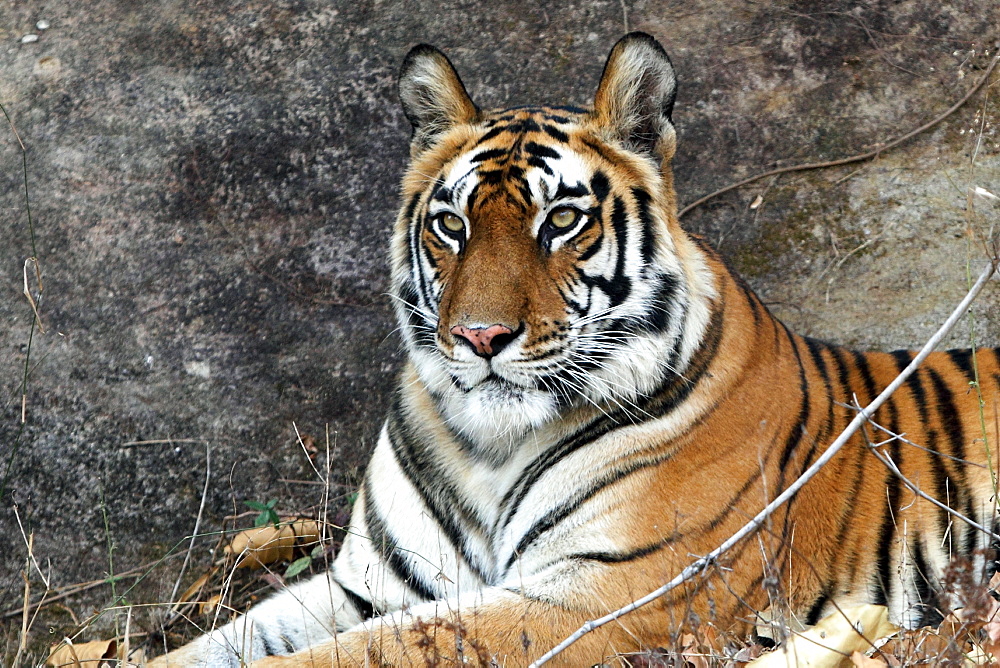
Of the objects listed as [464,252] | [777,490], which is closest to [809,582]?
[777,490]

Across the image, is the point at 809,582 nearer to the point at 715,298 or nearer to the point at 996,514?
the point at 996,514

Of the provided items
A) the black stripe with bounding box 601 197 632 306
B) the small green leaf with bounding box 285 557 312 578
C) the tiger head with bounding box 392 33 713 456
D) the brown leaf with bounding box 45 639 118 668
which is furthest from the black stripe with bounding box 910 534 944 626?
the brown leaf with bounding box 45 639 118 668

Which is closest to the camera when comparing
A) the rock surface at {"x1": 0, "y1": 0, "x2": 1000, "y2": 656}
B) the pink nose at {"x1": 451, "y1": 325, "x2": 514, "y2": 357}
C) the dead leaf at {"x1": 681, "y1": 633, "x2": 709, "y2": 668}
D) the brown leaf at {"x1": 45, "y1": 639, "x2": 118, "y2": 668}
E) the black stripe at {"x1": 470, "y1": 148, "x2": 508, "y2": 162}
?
the dead leaf at {"x1": 681, "y1": 633, "x2": 709, "y2": 668}

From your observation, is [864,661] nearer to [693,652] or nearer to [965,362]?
[693,652]

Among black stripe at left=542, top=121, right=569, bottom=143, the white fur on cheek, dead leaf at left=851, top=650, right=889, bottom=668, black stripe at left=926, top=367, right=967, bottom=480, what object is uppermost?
black stripe at left=542, top=121, right=569, bottom=143

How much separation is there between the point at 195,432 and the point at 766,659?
2428 mm

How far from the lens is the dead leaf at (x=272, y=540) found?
340 centimetres

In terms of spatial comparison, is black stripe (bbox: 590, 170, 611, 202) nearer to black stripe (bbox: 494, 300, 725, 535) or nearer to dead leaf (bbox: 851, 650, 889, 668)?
black stripe (bbox: 494, 300, 725, 535)

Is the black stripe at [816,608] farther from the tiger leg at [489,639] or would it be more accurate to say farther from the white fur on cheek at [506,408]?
the white fur on cheek at [506,408]

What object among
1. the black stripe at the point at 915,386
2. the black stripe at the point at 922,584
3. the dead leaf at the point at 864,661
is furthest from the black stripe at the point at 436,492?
the black stripe at the point at 915,386

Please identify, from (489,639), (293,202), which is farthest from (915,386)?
(293,202)

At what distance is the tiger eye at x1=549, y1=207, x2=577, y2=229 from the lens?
8.13ft

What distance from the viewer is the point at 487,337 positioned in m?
2.29

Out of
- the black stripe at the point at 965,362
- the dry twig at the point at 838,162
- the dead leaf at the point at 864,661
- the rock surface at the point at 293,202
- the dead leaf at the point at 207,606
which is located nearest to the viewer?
the dead leaf at the point at 864,661
